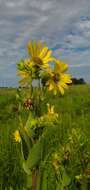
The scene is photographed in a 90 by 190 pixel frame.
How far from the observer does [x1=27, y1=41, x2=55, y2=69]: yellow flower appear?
1996 millimetres

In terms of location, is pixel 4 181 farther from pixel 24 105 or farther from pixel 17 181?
pixel 24 105

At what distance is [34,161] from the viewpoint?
80.9 inches

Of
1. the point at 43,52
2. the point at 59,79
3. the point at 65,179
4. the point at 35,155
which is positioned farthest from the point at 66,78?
the point at 65,179

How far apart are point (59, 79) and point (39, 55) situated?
0.18m

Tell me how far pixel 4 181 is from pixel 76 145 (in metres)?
1.82

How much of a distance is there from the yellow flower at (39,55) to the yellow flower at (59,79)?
0.06 m

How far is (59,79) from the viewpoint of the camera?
211cm

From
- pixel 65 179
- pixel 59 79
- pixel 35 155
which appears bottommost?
pixel 65 179

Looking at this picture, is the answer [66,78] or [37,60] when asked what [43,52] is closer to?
[37,60]

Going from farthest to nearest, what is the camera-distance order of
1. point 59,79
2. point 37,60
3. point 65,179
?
point 65,179, point 59,79, point 37,60

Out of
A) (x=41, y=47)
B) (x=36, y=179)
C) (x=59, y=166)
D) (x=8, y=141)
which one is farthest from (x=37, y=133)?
(x=8, y=141)

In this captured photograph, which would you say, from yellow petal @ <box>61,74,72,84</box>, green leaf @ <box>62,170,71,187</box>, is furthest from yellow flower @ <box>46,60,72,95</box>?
green leaf @ <box>62,170,71,187</box>

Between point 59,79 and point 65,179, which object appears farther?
point 65,179

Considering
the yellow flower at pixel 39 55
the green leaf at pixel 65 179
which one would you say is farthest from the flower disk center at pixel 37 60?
the green leaf at pixel 65 179
